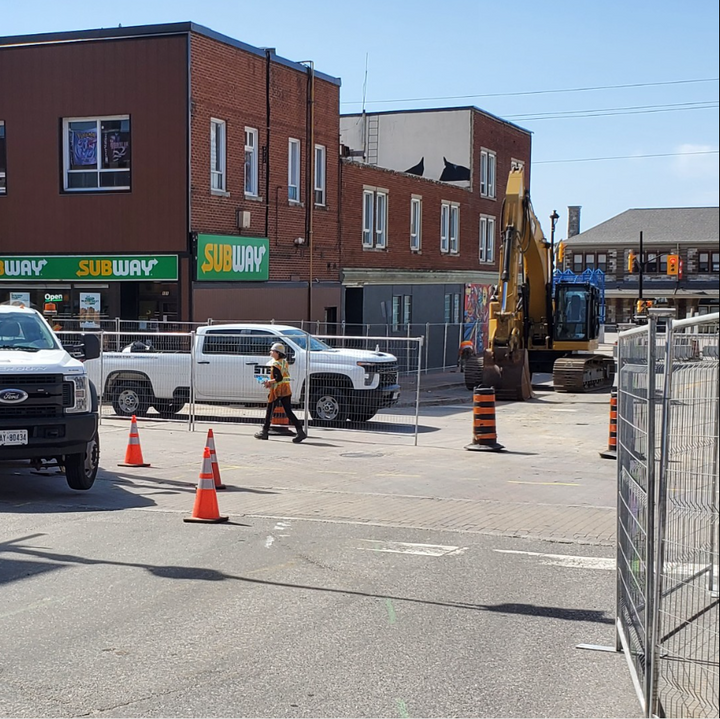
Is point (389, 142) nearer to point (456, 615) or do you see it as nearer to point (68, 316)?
point (68, 316)

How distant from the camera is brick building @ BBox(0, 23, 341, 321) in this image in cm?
2684

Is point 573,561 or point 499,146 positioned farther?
point 499,146

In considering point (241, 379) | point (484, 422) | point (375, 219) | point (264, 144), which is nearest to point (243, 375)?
point (241, 379)

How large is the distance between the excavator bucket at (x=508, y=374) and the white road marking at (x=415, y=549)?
2008 centimetres

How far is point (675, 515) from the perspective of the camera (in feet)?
16.3

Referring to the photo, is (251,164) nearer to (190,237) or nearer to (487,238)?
(190,237)

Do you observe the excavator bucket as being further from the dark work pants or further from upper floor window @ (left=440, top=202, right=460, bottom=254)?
upper floor window @ (left=440, top=202, right=460, bottom=254)

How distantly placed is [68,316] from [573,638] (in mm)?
23270

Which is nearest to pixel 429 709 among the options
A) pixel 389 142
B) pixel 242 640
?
pixel 242 640

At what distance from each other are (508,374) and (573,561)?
816 inches

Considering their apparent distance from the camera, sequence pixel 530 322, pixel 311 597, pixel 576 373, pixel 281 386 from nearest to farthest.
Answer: pixel 311 597 < pixel 281 386 < pixel 576 373 < pixel 530 322

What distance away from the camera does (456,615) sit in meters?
7.25

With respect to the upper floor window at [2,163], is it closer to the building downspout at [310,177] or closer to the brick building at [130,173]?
the brick building at [130,173]

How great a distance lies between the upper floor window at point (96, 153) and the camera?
2730 cm
